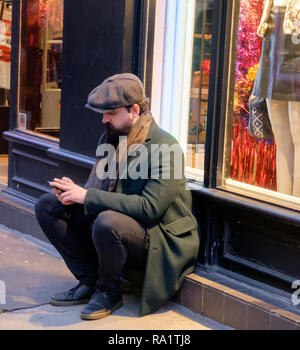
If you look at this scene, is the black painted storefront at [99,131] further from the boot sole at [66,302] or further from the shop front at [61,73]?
the boot sole at [66,302]

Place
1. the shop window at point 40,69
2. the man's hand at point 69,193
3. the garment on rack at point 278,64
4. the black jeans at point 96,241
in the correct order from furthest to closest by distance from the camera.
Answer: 1. the shop window at point 40,69
2. the garment on rack at point 278,64
3. the man's hand at point 69,193
4. the black jeans at point 96,241

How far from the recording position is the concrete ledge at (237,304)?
12.6ft

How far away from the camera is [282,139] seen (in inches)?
177

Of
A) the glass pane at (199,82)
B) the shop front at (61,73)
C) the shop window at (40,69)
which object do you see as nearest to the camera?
the glass pane at (199,82)

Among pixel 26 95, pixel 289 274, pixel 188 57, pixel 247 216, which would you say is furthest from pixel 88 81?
pixel 289 274

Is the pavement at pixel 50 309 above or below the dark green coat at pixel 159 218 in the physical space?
below

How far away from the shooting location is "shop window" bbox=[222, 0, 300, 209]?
430 centimetres

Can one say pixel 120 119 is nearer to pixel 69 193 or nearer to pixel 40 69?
pixel 69 193

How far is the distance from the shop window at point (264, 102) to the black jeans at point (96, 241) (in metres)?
0.76

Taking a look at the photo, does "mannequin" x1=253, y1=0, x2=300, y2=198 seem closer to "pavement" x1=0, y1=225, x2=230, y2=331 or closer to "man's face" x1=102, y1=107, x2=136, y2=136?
"man's face" x1=102, y1=107, x2=136, y2=136

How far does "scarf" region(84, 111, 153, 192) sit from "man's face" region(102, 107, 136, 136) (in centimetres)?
3

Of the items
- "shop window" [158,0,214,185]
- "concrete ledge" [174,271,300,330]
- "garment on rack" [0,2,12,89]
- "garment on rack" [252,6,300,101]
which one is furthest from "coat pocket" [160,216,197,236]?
"garment on rack" [0,2,12,89]

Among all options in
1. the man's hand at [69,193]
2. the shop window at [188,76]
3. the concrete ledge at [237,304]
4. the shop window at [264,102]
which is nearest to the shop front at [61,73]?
the shop window at [188,76]

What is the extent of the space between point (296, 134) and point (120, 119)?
1.07 meters
